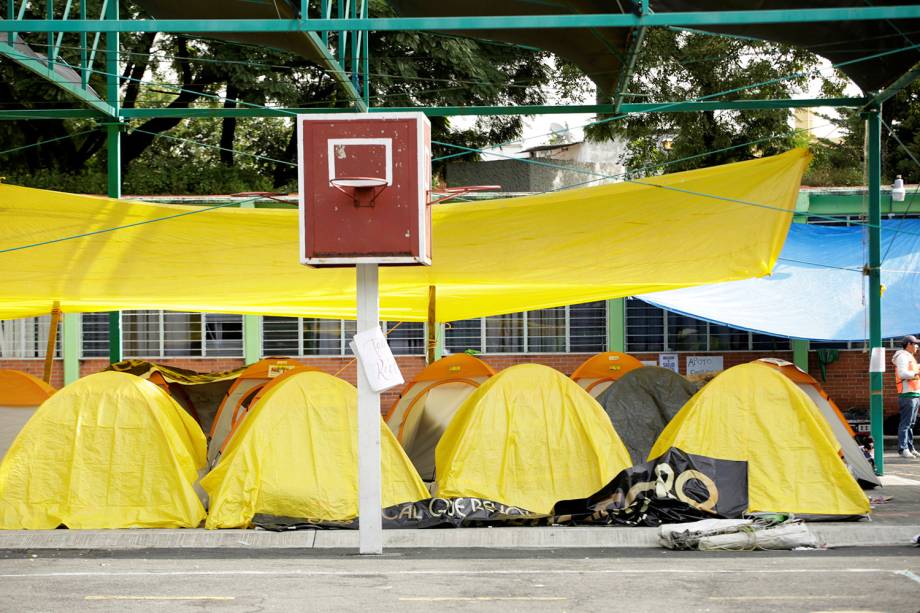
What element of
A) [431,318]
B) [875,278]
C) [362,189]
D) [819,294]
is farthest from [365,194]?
[819,294]

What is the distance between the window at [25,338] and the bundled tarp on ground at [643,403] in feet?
51.2

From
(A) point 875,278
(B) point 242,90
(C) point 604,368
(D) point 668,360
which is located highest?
(B) point 242,90

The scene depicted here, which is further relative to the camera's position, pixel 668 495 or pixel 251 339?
pixel 251 339

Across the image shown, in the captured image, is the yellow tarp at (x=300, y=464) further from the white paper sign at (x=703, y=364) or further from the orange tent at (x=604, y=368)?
the white paper sign at (x=703, y=364)

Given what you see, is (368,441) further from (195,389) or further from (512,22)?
(195,389)

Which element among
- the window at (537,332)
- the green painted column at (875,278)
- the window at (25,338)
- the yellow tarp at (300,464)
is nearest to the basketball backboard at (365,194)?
the yellow tarp at (300,464)

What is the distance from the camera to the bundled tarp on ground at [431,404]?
14.4 meters

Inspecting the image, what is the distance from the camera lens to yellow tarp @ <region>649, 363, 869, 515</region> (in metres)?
11.4

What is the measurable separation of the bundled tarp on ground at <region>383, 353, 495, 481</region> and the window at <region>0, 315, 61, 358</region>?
12.5 m

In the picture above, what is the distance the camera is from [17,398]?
14625 mm

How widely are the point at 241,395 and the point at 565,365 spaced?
10.3m

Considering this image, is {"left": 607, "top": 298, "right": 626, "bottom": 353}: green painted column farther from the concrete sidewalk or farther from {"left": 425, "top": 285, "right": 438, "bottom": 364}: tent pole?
the concrete sidewalk

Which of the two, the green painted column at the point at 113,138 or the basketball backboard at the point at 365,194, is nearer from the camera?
the basketball backboard at the point at 365,194

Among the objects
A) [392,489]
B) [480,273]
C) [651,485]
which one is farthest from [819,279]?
[392,489]
